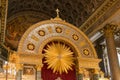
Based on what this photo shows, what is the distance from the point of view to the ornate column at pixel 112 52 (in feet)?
40.6

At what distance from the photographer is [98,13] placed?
13.8m

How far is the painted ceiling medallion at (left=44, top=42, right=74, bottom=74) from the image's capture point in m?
7.68

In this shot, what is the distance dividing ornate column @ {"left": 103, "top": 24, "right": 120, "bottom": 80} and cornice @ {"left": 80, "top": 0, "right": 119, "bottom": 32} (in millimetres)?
851

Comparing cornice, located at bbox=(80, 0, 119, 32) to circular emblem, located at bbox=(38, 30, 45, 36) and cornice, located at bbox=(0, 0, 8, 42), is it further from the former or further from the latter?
circular emblem, located at bbox=(38, 30, 45, 36)

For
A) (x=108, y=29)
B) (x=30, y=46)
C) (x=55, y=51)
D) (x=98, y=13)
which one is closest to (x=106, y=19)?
(x=108, y=29)

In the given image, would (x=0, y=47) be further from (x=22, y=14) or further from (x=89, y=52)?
(x=89, y=52)

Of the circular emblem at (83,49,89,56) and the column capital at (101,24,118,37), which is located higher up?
the column capital at (101,24,118,37)

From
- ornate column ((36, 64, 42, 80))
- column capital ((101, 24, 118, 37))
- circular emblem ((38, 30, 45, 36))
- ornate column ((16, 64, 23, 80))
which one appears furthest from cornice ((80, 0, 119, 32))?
ornate column ((16, 64, 23, 80))

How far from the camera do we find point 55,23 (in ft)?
26.6

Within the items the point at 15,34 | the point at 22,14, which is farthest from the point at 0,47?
the point at 22,14

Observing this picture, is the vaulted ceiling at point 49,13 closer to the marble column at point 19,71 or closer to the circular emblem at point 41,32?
the circular emblem at point 41,32

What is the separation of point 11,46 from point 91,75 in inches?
384

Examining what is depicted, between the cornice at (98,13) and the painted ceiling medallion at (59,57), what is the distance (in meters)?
5.71

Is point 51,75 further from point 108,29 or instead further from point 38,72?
point 108,29
